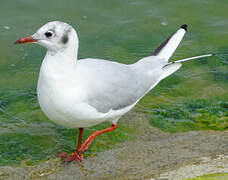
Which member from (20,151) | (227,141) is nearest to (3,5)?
(20,151)

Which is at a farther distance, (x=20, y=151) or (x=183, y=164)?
(x=20, y=151)

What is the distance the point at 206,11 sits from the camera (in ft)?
26.9

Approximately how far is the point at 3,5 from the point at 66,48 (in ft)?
14.5

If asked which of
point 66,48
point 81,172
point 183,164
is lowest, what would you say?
point 81,172

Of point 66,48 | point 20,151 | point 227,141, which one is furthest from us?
point 20,151

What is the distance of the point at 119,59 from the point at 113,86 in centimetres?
241

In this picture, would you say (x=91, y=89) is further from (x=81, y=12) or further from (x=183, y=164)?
(x=81, y=12)

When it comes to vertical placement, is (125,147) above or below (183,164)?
below

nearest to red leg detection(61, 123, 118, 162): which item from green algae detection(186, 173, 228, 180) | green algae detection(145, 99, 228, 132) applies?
green algae detection(145, 99, 228, 132)

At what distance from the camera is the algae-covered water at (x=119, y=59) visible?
5164mm

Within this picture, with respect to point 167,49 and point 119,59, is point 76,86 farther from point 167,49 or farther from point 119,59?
point 119,59

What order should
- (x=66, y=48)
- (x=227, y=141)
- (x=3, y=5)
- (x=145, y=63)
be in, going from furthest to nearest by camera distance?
(x=3, y=5), (x=145, y=63), (x=227, y=141), (x=66, y=48)

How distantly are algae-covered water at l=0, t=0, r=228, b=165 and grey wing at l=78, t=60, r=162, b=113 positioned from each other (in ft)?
1.79

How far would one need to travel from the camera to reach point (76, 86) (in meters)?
4.16
